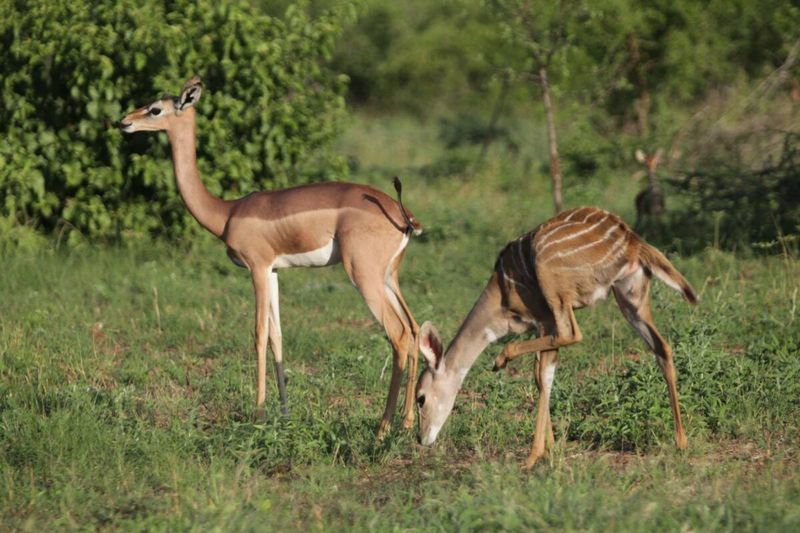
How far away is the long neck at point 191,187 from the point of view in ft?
21.4

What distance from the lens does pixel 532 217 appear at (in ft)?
37.6

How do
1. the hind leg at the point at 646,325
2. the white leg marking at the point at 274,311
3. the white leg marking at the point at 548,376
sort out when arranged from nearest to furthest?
1. the hind leg at the point at 646,325
2. the white leg marking at the point at 548,376
3. the white leg marking at the point at 274,311

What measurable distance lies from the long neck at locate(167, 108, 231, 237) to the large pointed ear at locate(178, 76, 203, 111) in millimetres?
46

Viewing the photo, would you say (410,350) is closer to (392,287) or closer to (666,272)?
(392,287)

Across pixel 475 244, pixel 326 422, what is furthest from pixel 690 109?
pixel 326 422

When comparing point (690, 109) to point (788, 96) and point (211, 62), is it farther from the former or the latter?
point (211, 62)

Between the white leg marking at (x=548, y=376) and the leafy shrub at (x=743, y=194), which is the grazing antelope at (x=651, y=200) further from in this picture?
the white leg marking at (x=548, y=376)

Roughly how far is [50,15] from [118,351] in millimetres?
3231

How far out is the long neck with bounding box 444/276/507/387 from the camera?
232 inches

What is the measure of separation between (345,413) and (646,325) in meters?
1.59

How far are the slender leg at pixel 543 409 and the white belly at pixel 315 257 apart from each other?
3.99 feet

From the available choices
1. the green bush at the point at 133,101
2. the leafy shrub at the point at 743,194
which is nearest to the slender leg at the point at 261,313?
the green bush at the point at 133,101

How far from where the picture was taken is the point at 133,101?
31.2 ft

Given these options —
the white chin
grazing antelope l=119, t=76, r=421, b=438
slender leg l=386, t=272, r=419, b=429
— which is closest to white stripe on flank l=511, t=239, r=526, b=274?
grazing antelope l=119, t=76, r=421, b=438
